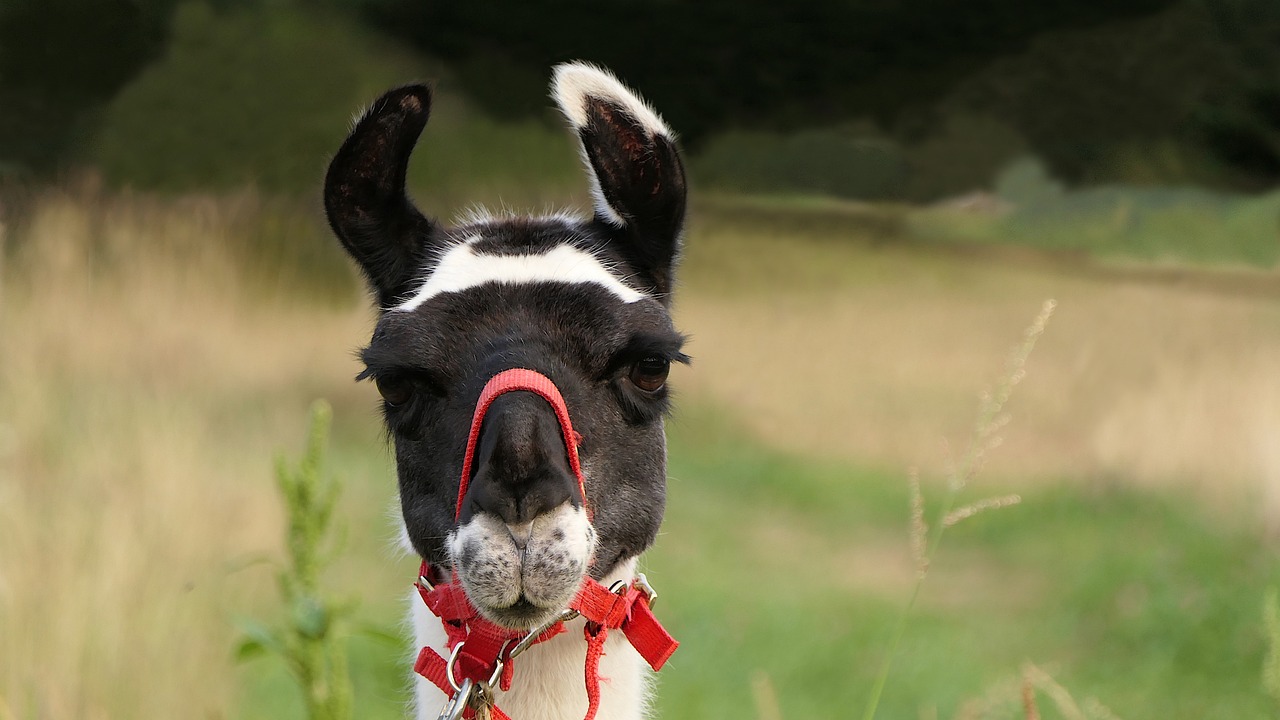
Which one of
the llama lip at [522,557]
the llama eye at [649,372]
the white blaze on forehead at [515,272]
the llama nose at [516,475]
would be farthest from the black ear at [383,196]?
the llama lip at [522,557]

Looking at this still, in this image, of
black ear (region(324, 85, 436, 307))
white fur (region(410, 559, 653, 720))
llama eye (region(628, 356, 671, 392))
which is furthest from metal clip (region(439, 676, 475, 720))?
black ear (region(324, 85, 436, 307))

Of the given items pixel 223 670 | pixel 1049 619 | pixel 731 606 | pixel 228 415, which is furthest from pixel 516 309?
pixel 1049 619

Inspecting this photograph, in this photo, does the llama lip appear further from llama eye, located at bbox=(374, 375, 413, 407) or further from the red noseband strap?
llama eye, located at bbox=(374, 375, 413, 407)

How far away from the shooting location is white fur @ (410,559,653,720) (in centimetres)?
284

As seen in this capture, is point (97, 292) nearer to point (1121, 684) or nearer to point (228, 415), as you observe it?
point (228, 415)

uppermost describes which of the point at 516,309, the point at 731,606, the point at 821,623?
the point at 516,309

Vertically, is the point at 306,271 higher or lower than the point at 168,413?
lower

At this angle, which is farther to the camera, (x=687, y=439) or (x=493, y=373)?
(x=687, y=439)

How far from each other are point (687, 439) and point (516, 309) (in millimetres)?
13999

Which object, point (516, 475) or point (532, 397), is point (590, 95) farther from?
point (516, 475)

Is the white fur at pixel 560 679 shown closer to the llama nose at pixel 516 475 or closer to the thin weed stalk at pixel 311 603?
the llama nose at pixel 516 475

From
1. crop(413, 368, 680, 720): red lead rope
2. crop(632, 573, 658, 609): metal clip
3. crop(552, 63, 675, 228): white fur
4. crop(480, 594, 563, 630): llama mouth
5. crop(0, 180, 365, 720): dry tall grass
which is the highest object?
crop(552, 63, 675, 228): white fur

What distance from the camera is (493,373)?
2.61 meters

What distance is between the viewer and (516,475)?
7.58 ft
